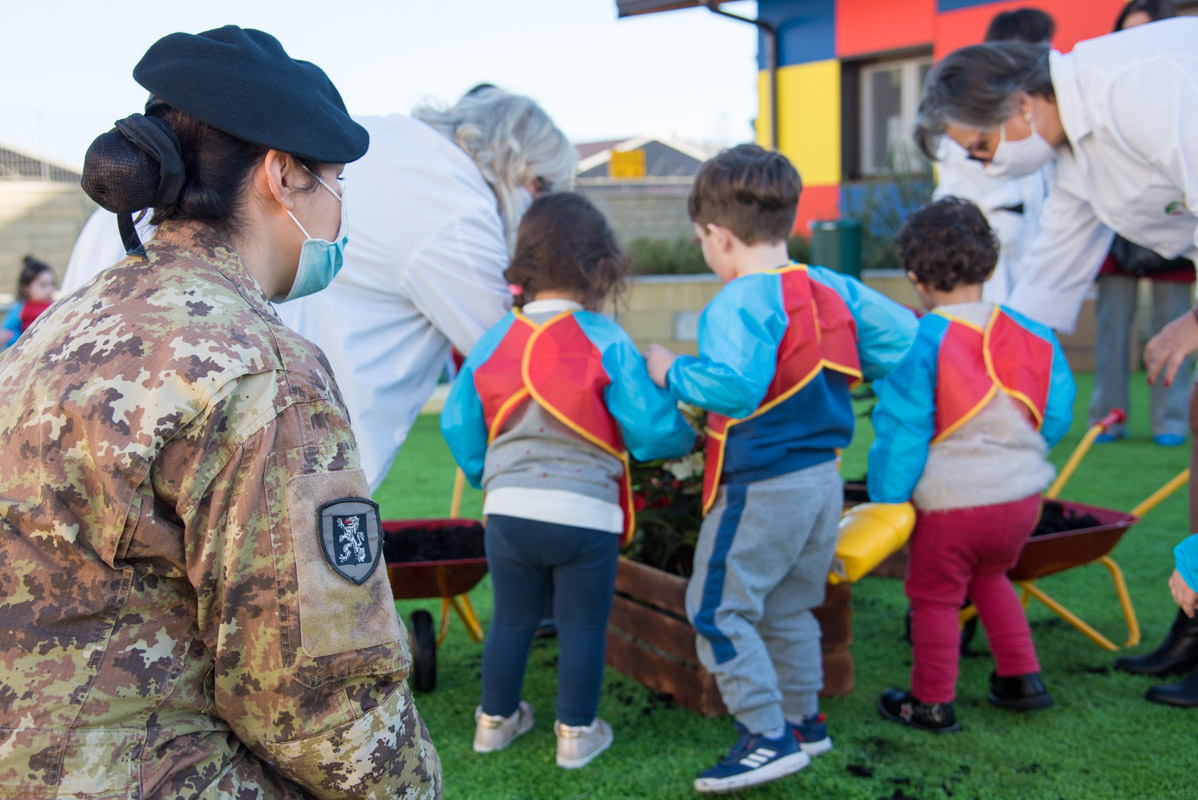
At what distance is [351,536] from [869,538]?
2.09 meters

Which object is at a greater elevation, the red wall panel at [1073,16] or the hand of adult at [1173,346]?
the red wall panel at [1073,16]

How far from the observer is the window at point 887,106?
1256 centimetres

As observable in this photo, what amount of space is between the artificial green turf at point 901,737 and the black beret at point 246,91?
6.49ft

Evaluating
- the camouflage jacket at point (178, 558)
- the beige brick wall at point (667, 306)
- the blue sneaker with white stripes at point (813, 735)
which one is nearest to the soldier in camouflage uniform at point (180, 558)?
the camouflage jacket at point (178, 558)

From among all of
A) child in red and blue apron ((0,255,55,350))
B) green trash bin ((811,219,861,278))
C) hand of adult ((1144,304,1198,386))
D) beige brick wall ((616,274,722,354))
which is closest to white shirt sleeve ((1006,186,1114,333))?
hand of adult ((1144,304,1198,386))

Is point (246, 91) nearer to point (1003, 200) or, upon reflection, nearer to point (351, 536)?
point (351, 536)

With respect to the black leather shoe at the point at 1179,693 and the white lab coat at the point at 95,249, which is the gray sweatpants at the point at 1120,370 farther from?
the white lab coat at the point at 95,249

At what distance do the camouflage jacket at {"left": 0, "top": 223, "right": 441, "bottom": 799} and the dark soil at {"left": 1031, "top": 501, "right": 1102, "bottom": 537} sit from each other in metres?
2.91

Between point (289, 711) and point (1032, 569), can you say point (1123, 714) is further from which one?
point (289, 711)

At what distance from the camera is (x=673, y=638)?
3.20 meters

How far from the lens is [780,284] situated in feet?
9.12

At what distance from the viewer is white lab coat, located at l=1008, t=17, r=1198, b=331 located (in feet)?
9.30

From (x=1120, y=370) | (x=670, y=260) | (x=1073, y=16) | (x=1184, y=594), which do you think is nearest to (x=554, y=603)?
(x=1184, y=594)

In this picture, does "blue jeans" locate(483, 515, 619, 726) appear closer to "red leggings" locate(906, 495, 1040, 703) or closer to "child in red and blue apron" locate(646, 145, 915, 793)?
"child in red and blue apron" locate(646, 145, 915, 793)
